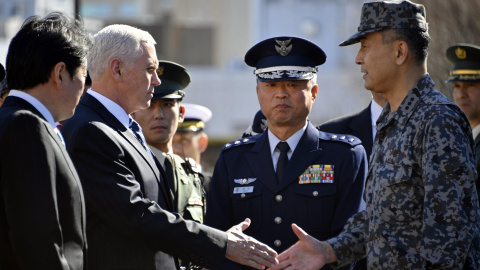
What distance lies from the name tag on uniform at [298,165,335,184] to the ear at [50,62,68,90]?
176 cm

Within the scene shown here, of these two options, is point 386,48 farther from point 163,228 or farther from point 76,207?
point 76,207

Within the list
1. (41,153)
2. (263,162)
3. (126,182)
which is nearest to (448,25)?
(263,162)

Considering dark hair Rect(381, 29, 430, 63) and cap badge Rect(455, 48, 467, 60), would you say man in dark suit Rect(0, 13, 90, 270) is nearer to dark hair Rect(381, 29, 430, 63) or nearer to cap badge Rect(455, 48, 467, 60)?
dark hair Rect(381, 29, 430, 63)

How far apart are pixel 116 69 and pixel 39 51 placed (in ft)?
3.09

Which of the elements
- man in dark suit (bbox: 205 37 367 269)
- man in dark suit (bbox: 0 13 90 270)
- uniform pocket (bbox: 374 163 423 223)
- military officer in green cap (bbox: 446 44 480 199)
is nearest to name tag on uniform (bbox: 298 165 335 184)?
man in dark suit (bbox: 205 37 367 269)

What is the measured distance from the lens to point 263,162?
4949 mm

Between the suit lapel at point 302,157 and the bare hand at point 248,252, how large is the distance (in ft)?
1.49

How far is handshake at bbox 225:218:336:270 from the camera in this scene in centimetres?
439

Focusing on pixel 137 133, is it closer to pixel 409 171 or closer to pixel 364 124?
pixel 409 171

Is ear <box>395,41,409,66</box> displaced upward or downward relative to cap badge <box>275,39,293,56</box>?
upward

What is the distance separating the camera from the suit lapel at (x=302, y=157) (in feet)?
15.9

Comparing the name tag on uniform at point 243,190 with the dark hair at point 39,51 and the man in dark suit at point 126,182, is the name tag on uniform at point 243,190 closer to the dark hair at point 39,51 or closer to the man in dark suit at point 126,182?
the man in dark suit at point 126,182

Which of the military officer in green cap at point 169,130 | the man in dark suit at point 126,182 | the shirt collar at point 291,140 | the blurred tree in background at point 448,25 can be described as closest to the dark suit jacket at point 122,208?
the man in dark suit at point 126,182

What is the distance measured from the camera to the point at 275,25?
143 feet
